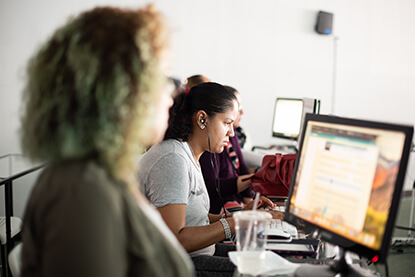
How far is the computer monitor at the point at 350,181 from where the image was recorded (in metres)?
0.88

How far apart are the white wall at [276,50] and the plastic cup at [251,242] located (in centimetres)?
281

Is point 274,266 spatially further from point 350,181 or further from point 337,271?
point 350,181

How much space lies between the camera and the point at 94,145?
0.71m

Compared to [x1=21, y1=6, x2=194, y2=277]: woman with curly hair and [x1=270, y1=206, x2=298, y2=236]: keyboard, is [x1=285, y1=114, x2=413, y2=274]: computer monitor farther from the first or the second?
[x1=21, y1=6, x2=194, y2=277]: woman with curly hair

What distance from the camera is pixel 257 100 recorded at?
15.9 ft

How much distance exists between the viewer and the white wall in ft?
12.4

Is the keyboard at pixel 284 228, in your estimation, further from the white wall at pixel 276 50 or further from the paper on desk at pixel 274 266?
the white wall at pixel 276 50

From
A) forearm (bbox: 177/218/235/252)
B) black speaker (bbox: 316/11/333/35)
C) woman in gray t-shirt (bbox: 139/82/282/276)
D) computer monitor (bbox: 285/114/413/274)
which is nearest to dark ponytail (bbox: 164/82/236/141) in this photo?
woman in gray t-shirt (bbox: 139/82/282/276)

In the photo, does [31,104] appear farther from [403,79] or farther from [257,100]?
[403,79]

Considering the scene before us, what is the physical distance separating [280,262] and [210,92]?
83 cm

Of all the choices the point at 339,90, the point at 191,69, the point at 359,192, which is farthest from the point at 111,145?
the point at 339,90

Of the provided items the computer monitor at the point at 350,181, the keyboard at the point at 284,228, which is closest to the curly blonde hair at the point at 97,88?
the computer monitor at the point at 350,181

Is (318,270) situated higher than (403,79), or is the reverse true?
(403,79)

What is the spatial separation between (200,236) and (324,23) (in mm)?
4394
